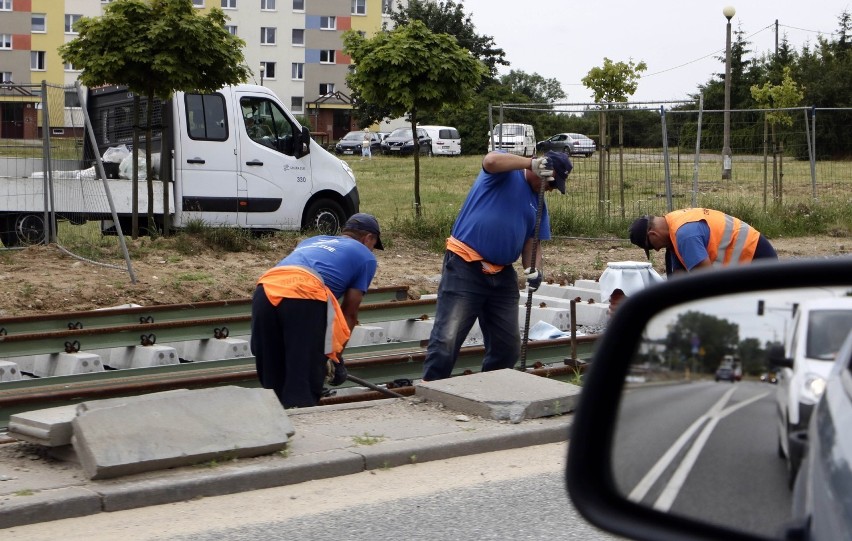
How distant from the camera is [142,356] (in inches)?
396

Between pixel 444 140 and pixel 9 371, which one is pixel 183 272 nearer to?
pixel 9 371

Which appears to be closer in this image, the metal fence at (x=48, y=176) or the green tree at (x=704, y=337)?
the green tree at (x=704, y=337)

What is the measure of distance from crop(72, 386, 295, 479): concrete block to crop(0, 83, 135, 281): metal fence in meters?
8.71

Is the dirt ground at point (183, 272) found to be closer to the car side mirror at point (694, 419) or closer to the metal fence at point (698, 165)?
the metal fence at point (698, 165)

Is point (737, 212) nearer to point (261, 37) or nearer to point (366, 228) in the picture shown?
point (366, 228)

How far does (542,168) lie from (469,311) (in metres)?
1.12

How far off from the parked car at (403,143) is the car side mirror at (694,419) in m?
53.5

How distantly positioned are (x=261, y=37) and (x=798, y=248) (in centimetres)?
6508

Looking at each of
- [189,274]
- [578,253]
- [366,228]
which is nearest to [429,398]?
[366,228]

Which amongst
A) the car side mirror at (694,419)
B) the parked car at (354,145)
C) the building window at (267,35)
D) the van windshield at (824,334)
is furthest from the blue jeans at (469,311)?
the building window at (267,35)

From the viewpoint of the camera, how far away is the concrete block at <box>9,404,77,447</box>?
5.94m

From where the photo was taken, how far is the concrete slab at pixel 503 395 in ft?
24.4

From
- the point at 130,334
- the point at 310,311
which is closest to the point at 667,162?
the point at 130,334

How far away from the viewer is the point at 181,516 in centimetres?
546
